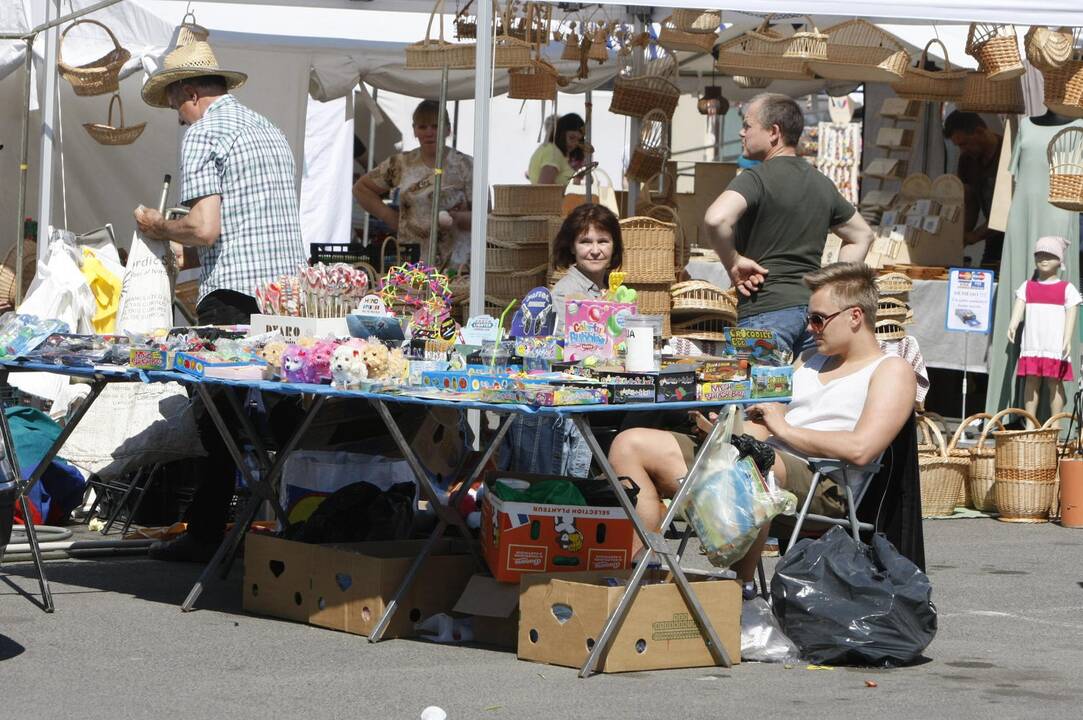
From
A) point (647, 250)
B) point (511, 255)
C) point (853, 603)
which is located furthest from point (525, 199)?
point (853, 603)

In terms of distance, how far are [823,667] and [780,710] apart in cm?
55

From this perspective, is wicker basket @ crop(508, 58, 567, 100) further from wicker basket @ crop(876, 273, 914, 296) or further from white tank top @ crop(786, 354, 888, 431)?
white tank top @ crop(786, 354, 888, 431)

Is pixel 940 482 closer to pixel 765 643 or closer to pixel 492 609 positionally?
pixel 765 643

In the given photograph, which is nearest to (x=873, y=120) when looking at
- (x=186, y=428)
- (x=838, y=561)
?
(x=186, y=428)

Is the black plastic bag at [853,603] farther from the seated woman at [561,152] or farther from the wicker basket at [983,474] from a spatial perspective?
the seated woman at [561,152]

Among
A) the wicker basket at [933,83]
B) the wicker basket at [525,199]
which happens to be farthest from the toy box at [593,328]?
the wicker basket at [933,83]

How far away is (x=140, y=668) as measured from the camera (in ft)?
15.4

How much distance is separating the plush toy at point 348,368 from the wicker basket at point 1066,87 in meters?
6.02

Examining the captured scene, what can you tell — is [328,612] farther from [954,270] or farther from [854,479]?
[954,270]

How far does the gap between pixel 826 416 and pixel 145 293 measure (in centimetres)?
373

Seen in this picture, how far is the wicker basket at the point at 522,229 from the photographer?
31.2 feet

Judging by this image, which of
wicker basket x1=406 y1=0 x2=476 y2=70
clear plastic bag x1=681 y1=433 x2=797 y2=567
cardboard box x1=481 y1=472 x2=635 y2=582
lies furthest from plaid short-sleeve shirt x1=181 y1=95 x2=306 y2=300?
wicker basket x1=406 y1=0 x2=476 y2=70

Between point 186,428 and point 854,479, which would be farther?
point 186,428

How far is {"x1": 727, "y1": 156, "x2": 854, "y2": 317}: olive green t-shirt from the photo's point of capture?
645cm
